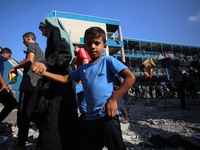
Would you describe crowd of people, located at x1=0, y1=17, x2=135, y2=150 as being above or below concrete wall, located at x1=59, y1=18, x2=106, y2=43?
below

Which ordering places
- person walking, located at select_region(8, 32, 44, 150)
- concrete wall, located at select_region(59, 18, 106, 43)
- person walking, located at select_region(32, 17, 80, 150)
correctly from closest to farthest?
person walking, located at select_region(32, 17, 80, 150), person walking, located at select_region(8, 32, 44, 150), concrete wall, located at select_region(59, 18, 106, 43)

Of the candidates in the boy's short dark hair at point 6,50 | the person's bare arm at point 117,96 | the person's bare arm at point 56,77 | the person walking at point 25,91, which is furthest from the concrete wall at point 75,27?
the person's bare arm at point 117,96

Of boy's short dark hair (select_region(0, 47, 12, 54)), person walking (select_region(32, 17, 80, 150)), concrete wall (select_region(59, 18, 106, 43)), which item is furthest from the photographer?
concrete wall (select_region(59, 18, 106, 43))

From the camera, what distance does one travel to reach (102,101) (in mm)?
957

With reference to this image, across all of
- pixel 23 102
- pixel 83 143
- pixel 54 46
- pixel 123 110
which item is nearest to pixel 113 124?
pixel 83 143

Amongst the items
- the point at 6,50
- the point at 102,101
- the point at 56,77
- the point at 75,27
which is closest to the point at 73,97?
the point at 56,77

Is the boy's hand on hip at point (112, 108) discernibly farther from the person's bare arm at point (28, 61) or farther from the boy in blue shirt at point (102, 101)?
the person's bare arm at point (28, 61)

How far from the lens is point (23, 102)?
67.1 inches

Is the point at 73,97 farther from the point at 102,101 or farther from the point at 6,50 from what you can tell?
the point at 6,50

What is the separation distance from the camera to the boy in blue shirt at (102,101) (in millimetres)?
872

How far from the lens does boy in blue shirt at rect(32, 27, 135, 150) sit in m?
0.87

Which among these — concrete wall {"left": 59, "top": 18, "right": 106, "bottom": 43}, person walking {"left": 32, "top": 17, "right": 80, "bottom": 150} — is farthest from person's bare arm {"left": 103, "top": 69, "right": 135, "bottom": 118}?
concrete wall {"left": 59, "top": 18, "right": 106, "bottom": 43}

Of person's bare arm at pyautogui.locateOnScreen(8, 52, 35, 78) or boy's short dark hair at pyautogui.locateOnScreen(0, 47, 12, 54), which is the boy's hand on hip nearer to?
person's bare arm at pyautogui.locateOnScreen(8, 52, 35, 78)

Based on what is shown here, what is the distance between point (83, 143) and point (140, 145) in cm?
141
